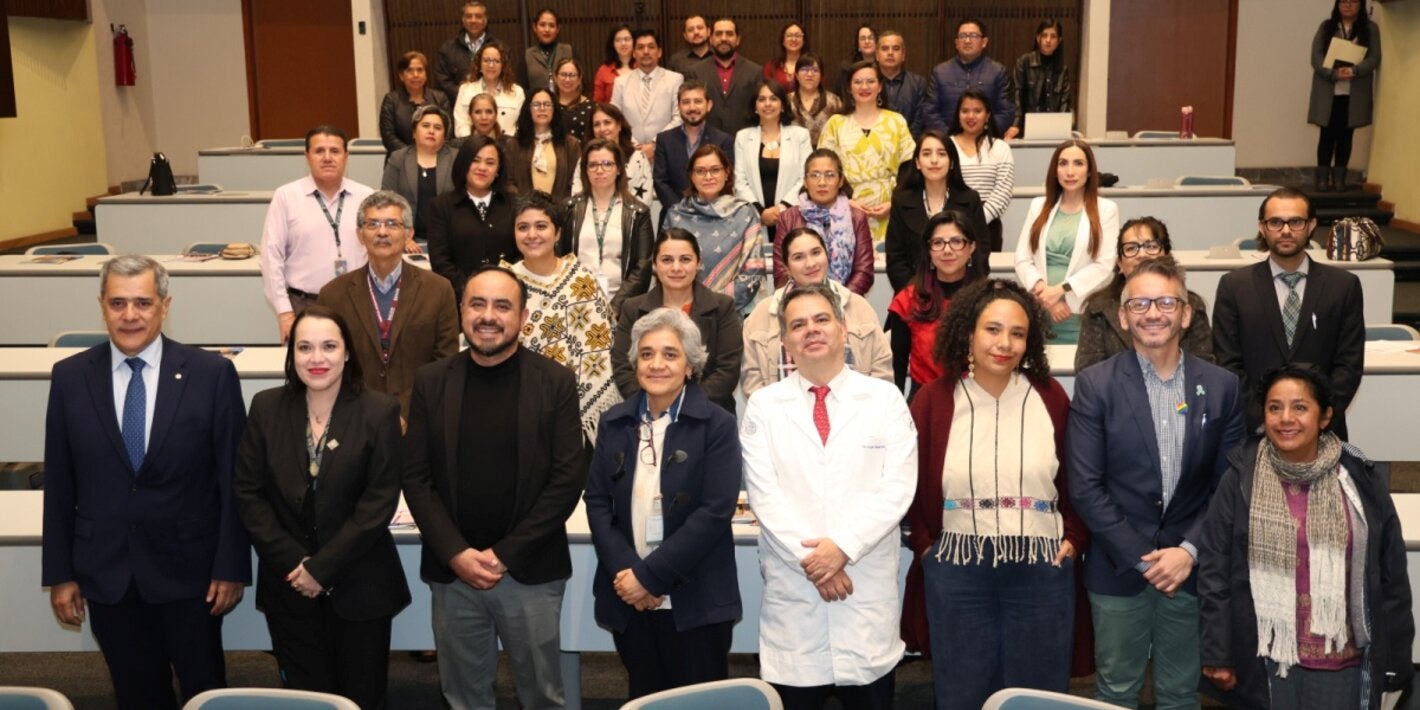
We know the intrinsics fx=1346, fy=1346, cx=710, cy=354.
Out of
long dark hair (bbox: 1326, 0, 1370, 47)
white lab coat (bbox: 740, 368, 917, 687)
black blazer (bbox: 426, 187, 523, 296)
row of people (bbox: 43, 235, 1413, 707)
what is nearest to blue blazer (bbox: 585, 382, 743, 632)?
row of people (bbox: 43, 235, 1413, 707)

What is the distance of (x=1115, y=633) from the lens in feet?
11.9

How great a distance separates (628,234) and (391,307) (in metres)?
1.32

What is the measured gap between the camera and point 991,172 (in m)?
6.63

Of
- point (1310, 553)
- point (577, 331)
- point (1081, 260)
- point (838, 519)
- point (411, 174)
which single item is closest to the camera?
point (1310, 553)

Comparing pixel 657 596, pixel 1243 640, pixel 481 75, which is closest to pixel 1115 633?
pixel 1243 640

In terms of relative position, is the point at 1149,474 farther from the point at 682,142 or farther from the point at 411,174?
the point at 411,174

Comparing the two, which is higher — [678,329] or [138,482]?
[678,329]

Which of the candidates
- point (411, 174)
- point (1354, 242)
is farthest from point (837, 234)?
point (1354, 242)

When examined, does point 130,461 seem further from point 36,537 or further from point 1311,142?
point 1311,142

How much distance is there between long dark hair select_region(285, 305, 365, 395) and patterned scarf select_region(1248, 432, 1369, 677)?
237 centimetres

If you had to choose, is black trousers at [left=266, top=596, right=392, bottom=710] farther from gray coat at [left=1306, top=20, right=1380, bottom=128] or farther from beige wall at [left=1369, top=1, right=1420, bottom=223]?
gray coat at [left=1306, top=20, right=1380, bottom=128]

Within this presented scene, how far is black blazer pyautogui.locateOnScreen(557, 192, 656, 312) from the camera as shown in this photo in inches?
211

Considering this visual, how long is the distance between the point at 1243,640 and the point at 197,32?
499 inches

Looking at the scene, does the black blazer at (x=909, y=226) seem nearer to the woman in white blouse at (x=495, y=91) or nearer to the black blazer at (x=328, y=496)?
the black blazer at (x=328, y=496)
